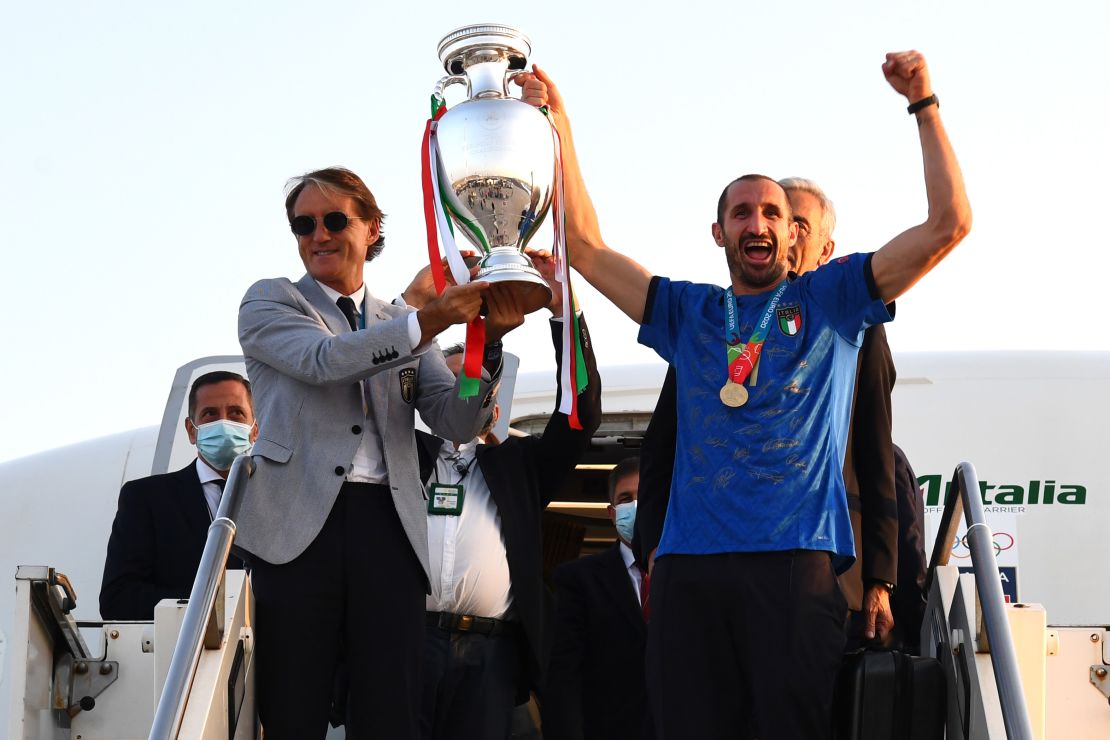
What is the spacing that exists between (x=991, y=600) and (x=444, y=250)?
175cm

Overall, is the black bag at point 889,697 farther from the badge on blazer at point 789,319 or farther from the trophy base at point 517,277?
the trophy base at point 517,277

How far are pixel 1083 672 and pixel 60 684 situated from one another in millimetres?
3366

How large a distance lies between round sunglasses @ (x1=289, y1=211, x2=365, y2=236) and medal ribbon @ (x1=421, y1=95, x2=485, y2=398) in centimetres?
32

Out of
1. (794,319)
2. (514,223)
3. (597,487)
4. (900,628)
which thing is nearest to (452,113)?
(514,223)

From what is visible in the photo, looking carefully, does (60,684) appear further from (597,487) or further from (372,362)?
(597,487)

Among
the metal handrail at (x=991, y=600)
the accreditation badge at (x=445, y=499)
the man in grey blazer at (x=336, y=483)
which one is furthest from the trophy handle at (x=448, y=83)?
the metal handrail at (x=991, y=600)

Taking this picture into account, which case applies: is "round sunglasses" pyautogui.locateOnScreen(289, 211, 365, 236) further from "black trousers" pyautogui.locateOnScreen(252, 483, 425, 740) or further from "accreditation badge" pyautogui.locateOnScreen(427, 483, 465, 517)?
"accreditation badge" pyautogui.locateOnScreen(427, 483, 465, 517)

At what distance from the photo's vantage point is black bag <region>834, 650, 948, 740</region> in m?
3.87

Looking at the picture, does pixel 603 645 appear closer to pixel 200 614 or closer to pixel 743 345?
pixel 743 345

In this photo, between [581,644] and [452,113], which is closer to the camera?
[452,113]

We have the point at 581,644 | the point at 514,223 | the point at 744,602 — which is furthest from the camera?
the point at 581,644

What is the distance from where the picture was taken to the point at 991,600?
148 inches

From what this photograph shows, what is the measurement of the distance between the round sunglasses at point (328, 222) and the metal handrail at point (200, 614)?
73cm

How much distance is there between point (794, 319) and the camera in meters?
4.13
